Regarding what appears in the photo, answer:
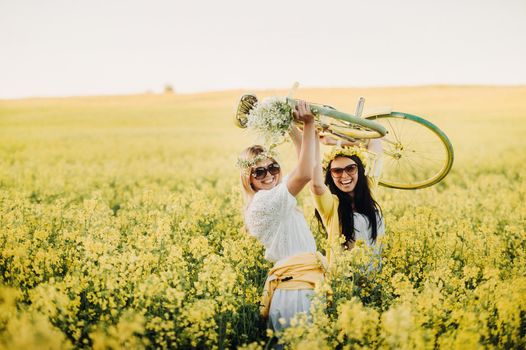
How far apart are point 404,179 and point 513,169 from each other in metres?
3.86

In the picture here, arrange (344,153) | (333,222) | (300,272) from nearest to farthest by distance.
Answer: (300,272)
(333,222)
(344,153)

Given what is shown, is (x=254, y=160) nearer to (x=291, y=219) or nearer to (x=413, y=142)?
(x=291, y=219)

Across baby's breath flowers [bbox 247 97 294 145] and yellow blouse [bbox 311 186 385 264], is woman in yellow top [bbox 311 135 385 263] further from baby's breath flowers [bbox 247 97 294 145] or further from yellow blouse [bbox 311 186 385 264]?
baby's breath flowers [bbox 247 97 294 145]

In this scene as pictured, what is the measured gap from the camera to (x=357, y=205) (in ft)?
14.3

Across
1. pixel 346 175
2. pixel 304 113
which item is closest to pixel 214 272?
pixel 304 113

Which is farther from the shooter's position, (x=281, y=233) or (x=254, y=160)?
(x=254, y=160)

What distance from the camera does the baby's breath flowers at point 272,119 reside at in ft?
11.3

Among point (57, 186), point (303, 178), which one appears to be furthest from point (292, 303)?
point (57, 186)

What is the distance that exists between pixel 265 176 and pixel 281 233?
571 mm

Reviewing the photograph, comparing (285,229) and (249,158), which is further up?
(249,158)

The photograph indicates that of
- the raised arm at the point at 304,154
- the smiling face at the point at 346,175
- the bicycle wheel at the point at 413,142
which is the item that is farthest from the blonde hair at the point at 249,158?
the bicycle wheel at the point at 413,142

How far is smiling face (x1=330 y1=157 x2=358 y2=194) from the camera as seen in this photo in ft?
14.1

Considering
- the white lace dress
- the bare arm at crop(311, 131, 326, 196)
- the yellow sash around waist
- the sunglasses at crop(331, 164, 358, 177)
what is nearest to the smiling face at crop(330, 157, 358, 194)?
the sunglasses at crop(331, 164, 358, 177)

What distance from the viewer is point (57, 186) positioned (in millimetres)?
9141
